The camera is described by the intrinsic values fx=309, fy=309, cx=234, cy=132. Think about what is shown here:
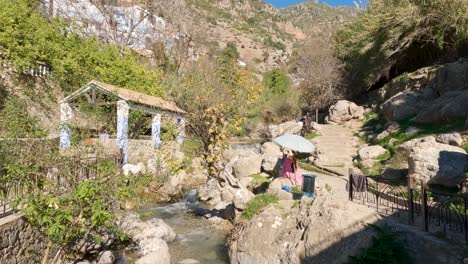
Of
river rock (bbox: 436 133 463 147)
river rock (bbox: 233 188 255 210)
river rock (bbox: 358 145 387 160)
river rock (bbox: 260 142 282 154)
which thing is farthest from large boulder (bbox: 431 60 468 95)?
river rock (bbox: 233 188 255 210)

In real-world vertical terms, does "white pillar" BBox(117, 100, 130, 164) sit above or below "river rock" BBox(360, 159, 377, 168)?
above

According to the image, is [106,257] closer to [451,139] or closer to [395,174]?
[395,174]

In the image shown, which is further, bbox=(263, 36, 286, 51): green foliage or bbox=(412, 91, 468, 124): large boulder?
bbox=(263, 36, 286, 51): green foliage

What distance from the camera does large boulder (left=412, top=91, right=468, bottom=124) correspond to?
43.3ft

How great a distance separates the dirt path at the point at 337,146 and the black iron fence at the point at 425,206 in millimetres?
4431

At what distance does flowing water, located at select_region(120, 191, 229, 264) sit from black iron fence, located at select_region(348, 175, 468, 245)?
4.40 metres

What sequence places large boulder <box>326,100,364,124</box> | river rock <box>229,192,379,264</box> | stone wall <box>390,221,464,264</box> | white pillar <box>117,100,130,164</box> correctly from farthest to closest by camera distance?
large boulder <box>326,100,364,124</box> < white pillar <box>117,100,130,164</box> < river rock <box>229,192,379,264</box> < stone wall <box>390,221,464,264</box>

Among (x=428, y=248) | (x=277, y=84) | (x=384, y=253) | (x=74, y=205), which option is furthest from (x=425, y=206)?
(x=277, y=84)

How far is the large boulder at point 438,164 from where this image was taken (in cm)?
889

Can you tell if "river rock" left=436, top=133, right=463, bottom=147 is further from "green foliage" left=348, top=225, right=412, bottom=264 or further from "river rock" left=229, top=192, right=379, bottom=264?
"green foliage" left=348, top=225, right=412, bottom=264

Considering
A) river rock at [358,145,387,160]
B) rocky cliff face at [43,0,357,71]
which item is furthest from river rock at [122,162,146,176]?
rocky cliff face at [43,0,357,71]

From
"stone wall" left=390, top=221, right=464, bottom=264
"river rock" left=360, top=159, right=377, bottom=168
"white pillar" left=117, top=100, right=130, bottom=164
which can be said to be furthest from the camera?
"white pillar" left=117, top=100, right=130, bottom=164

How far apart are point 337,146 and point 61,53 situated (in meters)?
17.1

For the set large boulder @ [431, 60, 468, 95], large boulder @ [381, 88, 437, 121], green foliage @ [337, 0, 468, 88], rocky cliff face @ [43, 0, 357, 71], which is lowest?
large boulder @ [381, 88, 437, 121]
